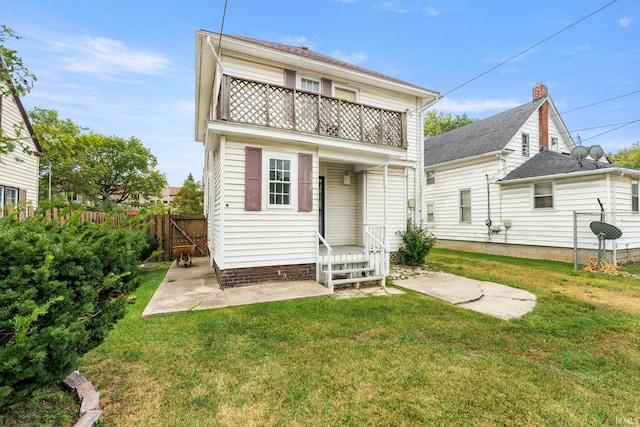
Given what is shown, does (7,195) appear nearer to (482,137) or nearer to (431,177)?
(431,177)

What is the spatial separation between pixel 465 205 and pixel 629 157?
104 feet

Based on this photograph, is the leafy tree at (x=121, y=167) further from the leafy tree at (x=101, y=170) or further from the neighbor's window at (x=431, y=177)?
the neighbor's window at (x=431, y=177)

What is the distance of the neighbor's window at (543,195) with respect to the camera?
10.9 metres

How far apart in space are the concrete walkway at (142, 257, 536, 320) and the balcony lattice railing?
12.1 feet

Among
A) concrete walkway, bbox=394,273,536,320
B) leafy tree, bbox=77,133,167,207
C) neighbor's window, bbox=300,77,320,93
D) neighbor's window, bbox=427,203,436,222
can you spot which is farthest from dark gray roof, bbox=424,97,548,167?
leafy tree, bbox=77,133,167,207

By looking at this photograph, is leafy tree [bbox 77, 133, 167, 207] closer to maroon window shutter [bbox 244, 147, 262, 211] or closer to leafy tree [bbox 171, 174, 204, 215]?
leafy tree [bbox 171, 174, 204, 215]

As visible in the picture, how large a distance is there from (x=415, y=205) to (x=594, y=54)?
11.7 m

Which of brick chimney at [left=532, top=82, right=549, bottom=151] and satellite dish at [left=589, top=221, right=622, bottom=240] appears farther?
brick chimney at [left=532, top=82, right=549, bottom=151]

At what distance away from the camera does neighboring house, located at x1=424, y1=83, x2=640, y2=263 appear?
10.0 m

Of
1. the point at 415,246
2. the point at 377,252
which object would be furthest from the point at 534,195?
the point at 377,252

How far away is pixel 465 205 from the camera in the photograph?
13.9 metres

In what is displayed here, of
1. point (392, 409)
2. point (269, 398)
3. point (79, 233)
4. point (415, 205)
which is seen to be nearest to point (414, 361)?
point (392, 409)

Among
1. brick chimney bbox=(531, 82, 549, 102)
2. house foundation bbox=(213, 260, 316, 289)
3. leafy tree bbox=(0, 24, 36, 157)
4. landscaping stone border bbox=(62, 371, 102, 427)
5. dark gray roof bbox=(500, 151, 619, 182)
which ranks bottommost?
landscaping stone border bbox=(62, 371, 102, 427)

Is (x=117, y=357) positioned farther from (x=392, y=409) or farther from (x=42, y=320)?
(x=392, y=409)
